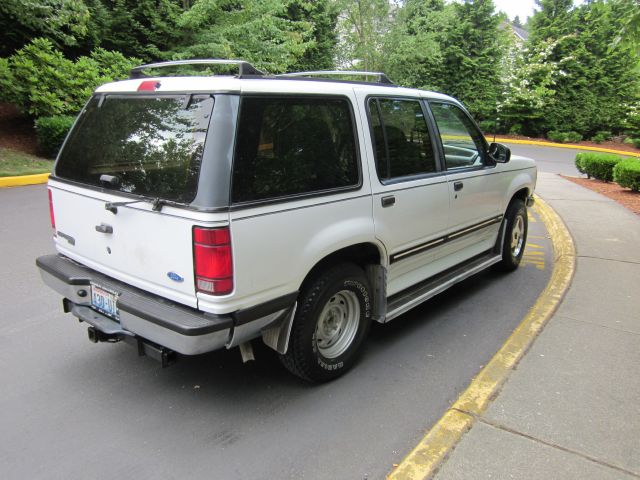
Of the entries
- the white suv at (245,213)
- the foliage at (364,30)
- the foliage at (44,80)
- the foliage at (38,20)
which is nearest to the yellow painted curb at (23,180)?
the foliage at (44,80)

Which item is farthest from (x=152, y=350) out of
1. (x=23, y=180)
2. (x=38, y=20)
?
(x=38, y=20)

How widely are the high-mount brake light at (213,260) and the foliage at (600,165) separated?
12.8m

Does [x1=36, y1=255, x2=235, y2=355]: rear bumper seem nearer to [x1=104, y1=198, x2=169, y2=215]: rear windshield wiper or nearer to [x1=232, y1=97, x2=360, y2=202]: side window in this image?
[x1=104, y1=198, x2=169, y2=215]: rear windshield wiper

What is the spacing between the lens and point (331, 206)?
320 centimetres

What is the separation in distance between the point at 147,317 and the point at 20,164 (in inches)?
410

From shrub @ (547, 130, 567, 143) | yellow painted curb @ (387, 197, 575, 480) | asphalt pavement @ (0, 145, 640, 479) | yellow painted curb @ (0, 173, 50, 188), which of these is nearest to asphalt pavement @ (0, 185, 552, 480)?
asphalt pavement @ (0, 145, 640, 479)

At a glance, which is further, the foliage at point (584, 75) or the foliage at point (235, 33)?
the foliage at point (584, 75)

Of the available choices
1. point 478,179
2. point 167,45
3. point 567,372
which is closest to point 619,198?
point 478,179

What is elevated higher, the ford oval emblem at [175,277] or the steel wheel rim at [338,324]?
the ford oval emblem at [175,277]

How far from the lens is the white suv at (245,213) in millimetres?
2688

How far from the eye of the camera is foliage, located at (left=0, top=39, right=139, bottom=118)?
1220cm

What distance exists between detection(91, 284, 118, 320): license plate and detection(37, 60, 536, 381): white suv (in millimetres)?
13

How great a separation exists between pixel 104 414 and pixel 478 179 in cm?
375

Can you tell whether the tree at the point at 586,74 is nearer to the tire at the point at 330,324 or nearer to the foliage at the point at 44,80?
the foliage at the point at 44,80
